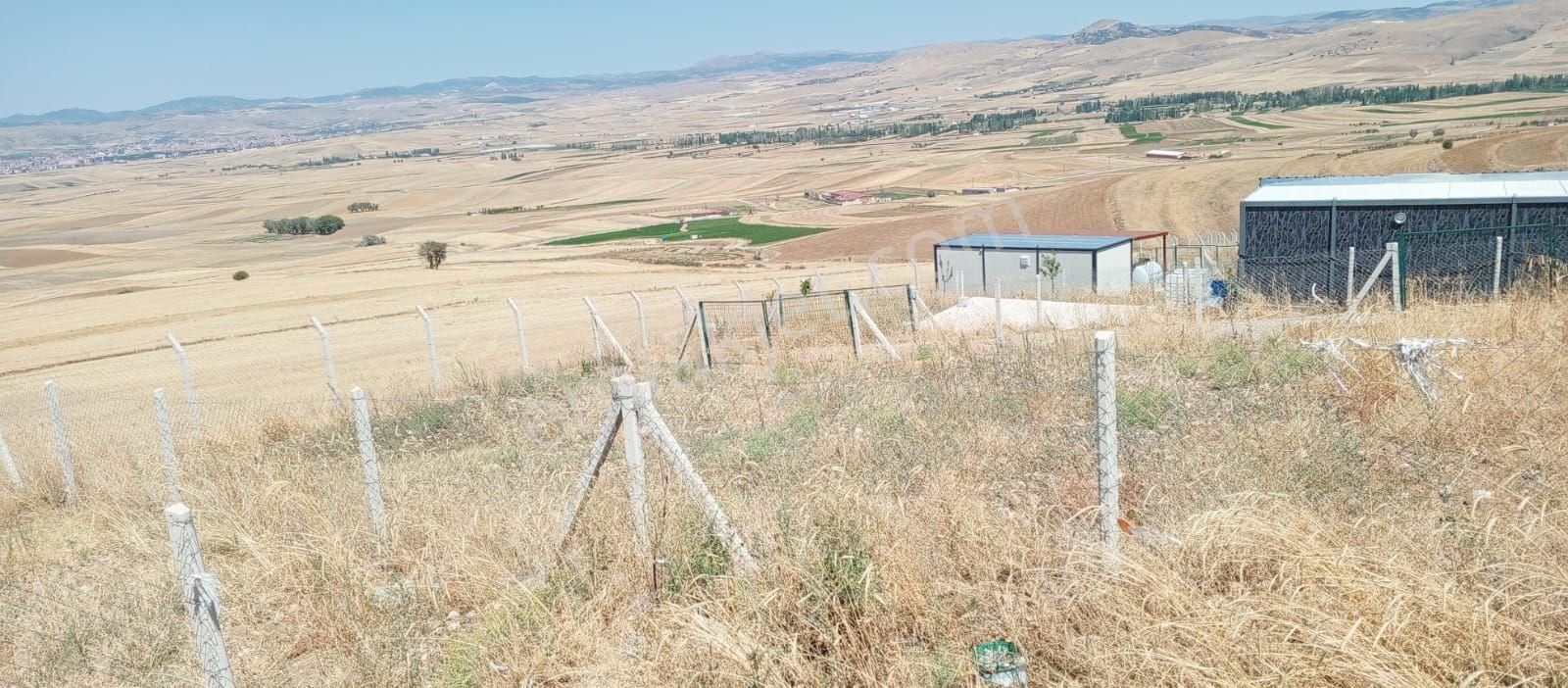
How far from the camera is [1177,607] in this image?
13.8 ft

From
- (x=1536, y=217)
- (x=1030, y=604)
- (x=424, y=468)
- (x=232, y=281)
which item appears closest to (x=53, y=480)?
(x=424, y=468)

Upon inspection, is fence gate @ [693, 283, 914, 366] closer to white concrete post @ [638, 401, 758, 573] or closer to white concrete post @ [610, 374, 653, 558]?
white concrete post @ [610, 374, 653, 558]

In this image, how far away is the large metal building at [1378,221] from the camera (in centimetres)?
2119

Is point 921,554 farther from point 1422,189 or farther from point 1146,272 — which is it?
point 1146,272

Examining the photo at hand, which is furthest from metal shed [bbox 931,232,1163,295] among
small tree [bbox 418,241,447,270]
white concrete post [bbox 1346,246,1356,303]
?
small tree [bbox 418,241,447,270]

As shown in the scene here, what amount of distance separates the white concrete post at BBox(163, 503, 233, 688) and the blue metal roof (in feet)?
95.6

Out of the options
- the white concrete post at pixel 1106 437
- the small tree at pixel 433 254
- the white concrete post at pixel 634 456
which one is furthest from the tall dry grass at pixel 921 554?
the small tree at pixel 433 254

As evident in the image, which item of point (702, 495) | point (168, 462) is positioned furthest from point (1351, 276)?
point (168, 462)

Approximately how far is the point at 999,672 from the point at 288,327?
35715mm

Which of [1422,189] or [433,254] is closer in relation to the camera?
[1422,189]

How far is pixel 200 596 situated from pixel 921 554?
118 inches

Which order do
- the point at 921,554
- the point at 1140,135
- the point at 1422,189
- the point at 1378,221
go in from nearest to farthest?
the point at 921,554
the point at 1378,221
the point at 1422,189
the point at 1140,135

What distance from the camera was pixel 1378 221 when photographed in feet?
75.9

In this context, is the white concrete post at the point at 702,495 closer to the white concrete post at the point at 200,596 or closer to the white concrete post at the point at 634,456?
the white concrete post at the point at 634,456
